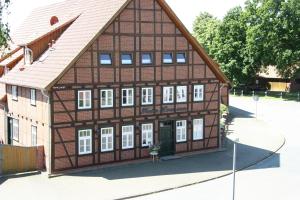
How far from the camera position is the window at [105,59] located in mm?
29333

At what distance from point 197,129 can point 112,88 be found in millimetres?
7597

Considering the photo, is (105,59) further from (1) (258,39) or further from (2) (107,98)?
Answer: (1) (258,39)

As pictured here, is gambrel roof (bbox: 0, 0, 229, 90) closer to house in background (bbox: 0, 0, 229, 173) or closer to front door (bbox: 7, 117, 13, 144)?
house in background (bbox: 0, 0, 229, 173)

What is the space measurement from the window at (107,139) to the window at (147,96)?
2994mm

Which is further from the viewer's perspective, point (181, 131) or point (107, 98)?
point (181, 131)

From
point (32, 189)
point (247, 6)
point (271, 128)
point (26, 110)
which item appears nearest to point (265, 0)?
point (247, 6)

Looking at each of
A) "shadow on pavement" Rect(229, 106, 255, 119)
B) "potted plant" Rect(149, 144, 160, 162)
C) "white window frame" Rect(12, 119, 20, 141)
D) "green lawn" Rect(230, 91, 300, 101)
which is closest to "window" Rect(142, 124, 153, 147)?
"potted plant" Rect(149, 144, 160, 162)

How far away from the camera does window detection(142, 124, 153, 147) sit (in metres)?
31.7

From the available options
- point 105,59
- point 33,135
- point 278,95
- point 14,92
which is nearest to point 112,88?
point 105,59

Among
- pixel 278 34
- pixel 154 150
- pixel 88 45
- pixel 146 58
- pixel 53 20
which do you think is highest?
pixel 278 34

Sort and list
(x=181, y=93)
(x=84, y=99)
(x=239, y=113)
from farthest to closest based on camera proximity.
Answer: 1. (x=239, y=113)
2. (x=181, y=93)
3. (x=84, y=99)

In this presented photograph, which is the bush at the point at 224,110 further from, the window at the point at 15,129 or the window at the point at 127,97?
the window at the point at 15,129

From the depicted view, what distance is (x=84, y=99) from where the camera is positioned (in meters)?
29.0

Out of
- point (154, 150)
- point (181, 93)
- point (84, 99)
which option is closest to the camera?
point (84, 99)
